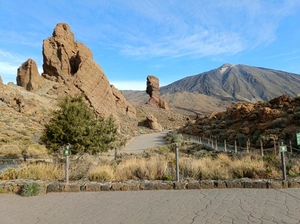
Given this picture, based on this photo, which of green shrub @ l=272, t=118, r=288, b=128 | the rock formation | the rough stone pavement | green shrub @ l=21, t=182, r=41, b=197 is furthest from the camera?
the rock formation

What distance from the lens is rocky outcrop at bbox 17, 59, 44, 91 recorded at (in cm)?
5306

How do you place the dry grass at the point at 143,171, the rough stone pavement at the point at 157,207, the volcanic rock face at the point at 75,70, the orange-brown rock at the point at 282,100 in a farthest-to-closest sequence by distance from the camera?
the volcanic rock face at the point at 75,70 < the orange-brown rock at the point at 282,100 < the dry grass at the point at 143,171 < the rough stone pavement at the point at 157,207

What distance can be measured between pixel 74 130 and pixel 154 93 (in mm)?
103089

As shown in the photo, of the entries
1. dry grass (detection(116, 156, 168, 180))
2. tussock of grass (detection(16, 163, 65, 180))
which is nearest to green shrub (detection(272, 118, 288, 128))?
dry grass (detection(116, 156, 168, 180))

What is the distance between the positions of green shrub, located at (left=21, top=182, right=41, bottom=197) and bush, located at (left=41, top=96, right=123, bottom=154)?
5609 millimetres

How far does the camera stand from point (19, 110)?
3572 cm

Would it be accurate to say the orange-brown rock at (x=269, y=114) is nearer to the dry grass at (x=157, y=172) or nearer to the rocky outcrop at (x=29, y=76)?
the dry grass at (x=157, y=172)

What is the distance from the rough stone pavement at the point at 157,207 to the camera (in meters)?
4.92

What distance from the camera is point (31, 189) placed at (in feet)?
24.0

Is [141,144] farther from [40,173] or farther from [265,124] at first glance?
[40,173]

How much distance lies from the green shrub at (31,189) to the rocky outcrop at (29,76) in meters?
49.8

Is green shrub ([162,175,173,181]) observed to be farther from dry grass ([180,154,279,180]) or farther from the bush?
the bush

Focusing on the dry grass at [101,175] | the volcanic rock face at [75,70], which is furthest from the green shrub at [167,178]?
the volcanic rock face at [75,70]

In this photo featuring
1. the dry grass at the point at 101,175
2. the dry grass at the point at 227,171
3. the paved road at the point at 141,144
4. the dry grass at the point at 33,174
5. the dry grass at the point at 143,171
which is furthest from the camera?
the paved road at the point at 141,144
